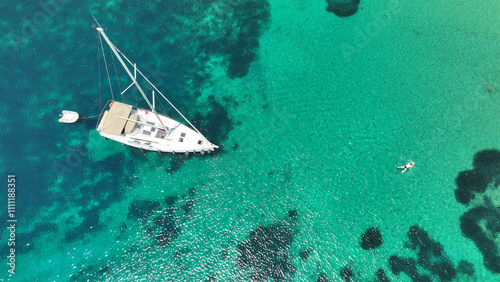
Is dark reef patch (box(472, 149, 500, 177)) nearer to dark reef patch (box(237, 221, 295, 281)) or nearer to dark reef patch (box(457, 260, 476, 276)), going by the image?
dark reef patch (box(457, 260, 476, 276))

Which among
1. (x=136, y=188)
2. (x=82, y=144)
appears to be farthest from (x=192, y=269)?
(x=82, y=144)

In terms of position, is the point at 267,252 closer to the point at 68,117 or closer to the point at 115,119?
the point at 115,119

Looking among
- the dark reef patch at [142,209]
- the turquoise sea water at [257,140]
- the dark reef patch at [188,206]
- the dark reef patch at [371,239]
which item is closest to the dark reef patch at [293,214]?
the turquoise sea water at [257,140]

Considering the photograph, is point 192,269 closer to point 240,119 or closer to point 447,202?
point 240,119

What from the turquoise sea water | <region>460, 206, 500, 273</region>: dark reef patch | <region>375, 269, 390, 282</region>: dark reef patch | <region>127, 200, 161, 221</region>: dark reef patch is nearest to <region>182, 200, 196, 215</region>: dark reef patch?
the turquoise sea water

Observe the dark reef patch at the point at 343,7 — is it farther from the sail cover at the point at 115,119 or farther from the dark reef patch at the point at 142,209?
the dark reef patch at the point at 142,209

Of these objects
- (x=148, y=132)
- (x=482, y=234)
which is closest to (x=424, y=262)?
(x=482, y=234)
